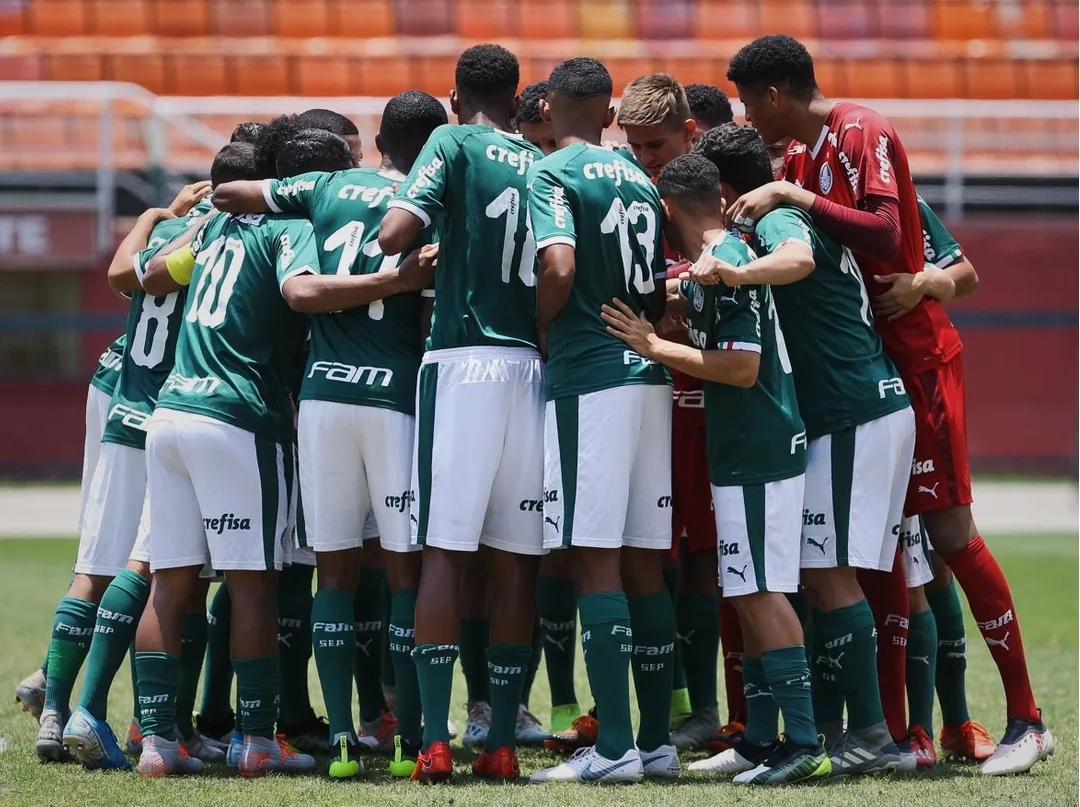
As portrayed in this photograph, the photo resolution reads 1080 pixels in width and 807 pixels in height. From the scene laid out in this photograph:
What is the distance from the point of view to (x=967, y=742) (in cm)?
566

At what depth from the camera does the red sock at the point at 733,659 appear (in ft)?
19.5

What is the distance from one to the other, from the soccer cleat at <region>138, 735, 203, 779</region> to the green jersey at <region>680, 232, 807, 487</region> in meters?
2.13

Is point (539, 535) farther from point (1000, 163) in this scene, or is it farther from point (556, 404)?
point (1000, 163)

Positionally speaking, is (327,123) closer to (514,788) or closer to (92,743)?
(92,743)

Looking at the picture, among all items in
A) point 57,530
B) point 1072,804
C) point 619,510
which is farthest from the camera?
point 57,530

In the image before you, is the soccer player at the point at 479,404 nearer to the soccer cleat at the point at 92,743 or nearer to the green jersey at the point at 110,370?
the soccer cleat at the point at 92,743

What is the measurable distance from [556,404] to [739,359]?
66 centimetres

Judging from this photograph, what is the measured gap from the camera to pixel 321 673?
17.2ft

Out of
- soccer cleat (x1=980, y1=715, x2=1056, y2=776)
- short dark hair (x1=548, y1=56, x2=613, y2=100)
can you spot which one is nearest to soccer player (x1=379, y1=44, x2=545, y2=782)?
short dark hair (x1=548, y1=56, x2=613, y2=100)

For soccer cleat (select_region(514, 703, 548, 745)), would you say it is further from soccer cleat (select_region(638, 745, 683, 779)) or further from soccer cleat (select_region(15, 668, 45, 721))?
soccer cleat (select_region(15, 668, 45, 721))

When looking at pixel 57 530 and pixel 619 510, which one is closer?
pixel 619 510

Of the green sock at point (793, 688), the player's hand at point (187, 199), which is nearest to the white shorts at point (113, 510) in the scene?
the player's hand at point (187, 199)

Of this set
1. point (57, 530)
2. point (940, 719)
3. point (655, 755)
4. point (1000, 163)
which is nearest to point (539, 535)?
point (655, 755)

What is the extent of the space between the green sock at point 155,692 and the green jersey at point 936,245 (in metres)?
3.38
